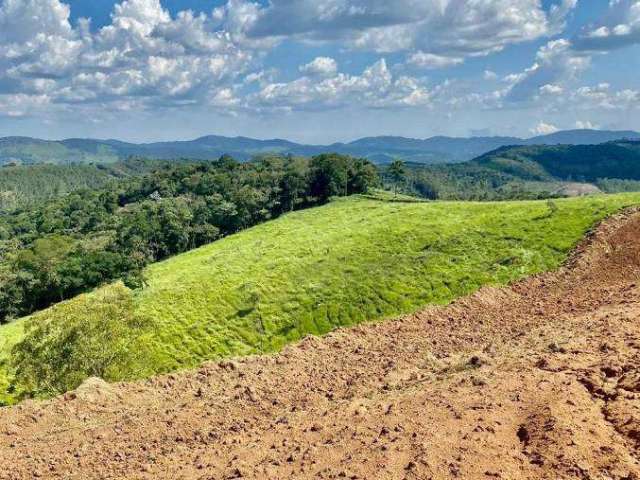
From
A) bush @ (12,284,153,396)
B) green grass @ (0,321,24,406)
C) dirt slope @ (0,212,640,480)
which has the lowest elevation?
green grass @ (0,321,24,406)

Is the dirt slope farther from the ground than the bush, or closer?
farther from the ground

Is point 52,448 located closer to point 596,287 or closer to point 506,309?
point 506,309

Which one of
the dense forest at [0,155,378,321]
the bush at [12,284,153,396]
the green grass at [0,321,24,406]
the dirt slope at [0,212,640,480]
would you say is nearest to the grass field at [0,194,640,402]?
the green grass at [0,321,24,406]

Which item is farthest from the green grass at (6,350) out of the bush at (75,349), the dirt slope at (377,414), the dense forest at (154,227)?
the dirt slope at (377,414)

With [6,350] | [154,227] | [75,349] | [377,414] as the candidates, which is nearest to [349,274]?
[75,349]

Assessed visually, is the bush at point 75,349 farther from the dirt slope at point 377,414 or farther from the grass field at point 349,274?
the dirt slope at point 377,414

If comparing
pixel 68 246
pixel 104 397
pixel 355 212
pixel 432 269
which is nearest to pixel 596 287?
pixel 432 269

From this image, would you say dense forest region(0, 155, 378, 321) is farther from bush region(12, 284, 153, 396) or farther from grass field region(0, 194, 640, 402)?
bush region(12, 284, 153, 396)

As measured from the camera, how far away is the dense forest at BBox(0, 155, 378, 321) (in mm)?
86625

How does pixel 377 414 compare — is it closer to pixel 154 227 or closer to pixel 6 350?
pixel 6 350

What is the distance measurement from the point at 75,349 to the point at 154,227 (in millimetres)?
82547

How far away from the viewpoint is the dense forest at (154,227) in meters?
86.6

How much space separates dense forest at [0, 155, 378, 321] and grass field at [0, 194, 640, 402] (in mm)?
14653

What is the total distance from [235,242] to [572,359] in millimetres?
69518
